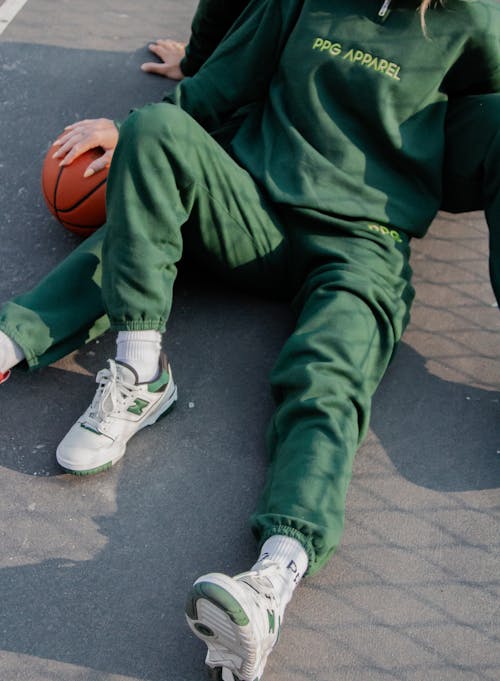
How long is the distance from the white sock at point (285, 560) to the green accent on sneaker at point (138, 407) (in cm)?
61

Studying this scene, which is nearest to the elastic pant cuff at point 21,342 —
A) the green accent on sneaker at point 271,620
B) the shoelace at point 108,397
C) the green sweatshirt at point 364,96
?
the shoelace at point 108,397

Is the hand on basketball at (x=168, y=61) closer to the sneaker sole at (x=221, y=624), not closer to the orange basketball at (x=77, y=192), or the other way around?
the orange basketball at (x=77, y=192)

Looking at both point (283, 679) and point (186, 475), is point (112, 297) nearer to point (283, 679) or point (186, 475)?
point (186, 475)

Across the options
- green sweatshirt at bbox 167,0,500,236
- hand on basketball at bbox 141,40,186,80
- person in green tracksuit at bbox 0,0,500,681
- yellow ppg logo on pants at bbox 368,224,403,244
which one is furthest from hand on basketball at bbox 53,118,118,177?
hand on basketball at bbox 141,40,186,80

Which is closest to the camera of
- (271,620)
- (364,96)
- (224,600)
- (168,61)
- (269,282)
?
(224,600)

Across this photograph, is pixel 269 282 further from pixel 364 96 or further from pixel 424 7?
pixel 424 7

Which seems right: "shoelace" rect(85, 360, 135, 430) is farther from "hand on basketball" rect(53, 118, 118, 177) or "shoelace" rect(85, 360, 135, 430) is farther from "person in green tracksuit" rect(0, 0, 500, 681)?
"hand on basketball" rect(53, 118, 118, 177)

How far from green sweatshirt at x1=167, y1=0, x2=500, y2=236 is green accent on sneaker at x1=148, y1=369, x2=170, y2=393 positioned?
0.68 meters

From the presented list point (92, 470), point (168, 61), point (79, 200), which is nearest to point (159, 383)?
point (92, 470)

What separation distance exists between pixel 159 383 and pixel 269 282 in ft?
1.92

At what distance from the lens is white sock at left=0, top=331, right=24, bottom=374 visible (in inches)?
109

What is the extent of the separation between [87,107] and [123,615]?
258 centimetres

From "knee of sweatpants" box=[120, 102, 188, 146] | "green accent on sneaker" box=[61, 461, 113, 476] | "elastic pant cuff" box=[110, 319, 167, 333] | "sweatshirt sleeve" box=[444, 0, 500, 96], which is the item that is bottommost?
"green accent on sneaker" box=[61, 461, 113, 476]

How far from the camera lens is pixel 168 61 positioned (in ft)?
14.5
